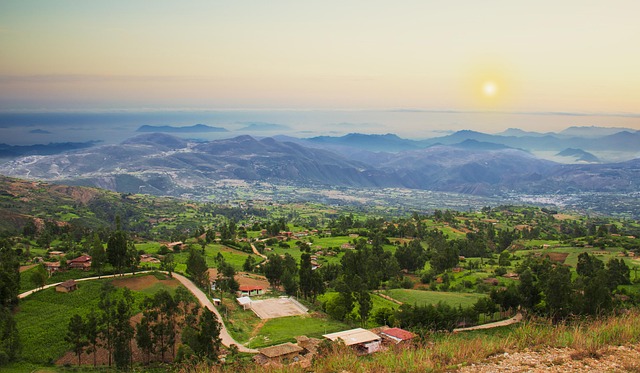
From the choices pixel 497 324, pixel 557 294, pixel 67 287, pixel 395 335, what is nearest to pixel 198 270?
pixel 67 287

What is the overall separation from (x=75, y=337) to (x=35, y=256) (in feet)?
103

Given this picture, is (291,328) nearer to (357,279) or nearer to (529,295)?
(357,279)

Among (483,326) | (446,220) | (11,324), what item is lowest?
(446,220)

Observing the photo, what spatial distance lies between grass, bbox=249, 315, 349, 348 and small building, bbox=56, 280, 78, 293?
15.9 m

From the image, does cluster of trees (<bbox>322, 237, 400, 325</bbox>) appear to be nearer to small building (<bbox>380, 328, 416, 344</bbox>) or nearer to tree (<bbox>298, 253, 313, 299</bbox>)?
tree (<bbox>298, 253, 313, 299</bbox>)

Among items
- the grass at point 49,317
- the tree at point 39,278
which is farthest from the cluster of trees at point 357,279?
the tree at point 39,278

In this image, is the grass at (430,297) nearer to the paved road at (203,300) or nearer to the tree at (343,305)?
the tree at (343,305)

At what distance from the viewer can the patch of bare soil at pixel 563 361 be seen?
9.58 m

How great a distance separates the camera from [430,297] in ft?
146

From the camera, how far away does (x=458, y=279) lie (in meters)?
54.1

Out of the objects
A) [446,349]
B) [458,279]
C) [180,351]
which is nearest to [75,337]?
[180,351]

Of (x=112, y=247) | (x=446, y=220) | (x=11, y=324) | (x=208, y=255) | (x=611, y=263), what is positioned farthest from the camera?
(x=446, y=220)

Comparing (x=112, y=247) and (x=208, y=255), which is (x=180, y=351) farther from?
(x=208, y=255)

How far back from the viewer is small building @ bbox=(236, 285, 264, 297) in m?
44.2
